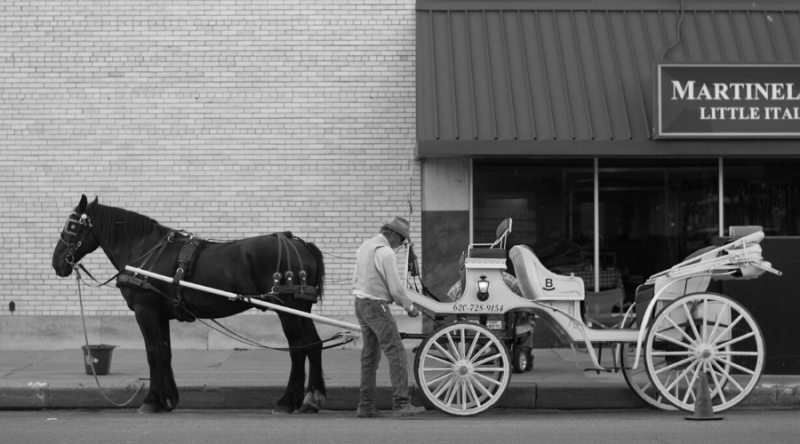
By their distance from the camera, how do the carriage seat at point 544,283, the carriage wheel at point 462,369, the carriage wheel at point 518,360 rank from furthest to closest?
the carriage wheel at point 518,360, the carriage seat at point 544,283, the carriage wheel at point 462,369

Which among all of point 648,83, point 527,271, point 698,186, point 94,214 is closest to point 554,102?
point 648,83

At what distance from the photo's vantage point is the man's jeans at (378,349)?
29.8 feet

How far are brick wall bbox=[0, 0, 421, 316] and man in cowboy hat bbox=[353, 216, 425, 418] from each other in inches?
175

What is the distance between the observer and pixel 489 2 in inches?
540

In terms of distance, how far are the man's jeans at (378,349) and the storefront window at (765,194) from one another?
21.5 ft

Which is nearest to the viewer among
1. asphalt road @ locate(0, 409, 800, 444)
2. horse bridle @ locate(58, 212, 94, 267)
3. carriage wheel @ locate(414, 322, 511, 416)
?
asphalt road @ locate(0, 409, 800, 444)

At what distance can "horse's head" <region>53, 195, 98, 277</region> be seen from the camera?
9969 mm

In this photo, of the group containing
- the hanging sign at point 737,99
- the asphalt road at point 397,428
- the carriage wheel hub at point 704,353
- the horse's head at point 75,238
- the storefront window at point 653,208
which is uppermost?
the hanging sign at point 737,99

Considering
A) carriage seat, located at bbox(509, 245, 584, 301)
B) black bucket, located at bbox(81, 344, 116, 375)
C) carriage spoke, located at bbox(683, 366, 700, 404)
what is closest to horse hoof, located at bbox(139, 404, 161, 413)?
black bucket, located at bbox(81, 344, 116, 375)

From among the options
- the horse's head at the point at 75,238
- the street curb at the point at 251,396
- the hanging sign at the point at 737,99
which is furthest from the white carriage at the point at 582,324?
the hanging sign at the point at 737,99

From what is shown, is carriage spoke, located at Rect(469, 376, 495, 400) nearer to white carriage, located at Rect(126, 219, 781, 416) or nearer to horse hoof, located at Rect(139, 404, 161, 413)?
white carriage, located at Rect(126, 219, 781, 416)

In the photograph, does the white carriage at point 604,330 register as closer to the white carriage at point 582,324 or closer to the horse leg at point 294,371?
the white carriage at point 582,324

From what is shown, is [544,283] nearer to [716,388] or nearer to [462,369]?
[462,369]

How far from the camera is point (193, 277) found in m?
9.75
